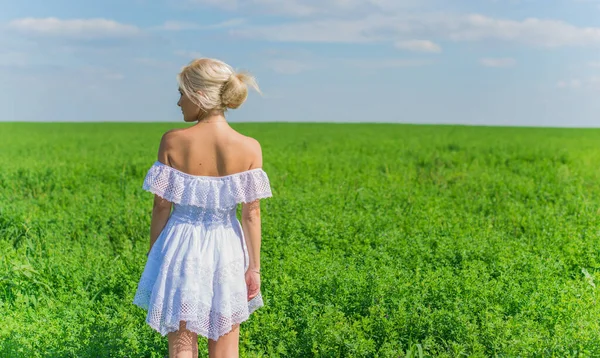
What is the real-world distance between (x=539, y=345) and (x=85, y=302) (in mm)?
4843

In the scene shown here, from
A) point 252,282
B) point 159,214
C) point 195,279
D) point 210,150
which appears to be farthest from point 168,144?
point 252,282

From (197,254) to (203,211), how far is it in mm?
301

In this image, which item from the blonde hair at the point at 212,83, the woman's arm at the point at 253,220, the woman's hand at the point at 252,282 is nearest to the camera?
the blonde hair at the point at 212,83

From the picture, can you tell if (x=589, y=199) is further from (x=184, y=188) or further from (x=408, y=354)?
(x=184, y=188)

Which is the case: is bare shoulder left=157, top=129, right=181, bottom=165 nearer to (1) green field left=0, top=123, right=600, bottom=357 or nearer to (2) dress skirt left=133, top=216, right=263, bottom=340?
(2) dress skirt left=133, top=216, right=263, bottom=340

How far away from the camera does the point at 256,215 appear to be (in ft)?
14.0

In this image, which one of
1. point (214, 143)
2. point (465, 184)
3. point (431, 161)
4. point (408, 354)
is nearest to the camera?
point (214, 143)

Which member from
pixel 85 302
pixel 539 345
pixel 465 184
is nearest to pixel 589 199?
pixel 465 184

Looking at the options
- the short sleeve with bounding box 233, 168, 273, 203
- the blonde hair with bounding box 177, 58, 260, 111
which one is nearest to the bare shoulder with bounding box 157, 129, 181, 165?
the blonde hair with bounding box 177, 58, 260, 111

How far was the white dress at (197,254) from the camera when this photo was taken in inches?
163

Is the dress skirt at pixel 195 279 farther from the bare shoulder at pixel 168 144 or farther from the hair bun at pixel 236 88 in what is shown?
the hair bun at pixel 236 88

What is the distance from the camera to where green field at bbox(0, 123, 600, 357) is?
5.69 m

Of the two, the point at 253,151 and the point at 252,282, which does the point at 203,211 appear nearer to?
the point at 253,151

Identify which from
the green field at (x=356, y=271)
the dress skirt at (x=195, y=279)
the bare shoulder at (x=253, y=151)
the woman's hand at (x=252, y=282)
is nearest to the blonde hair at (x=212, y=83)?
the bare shoulder at (x=253, y=151)
